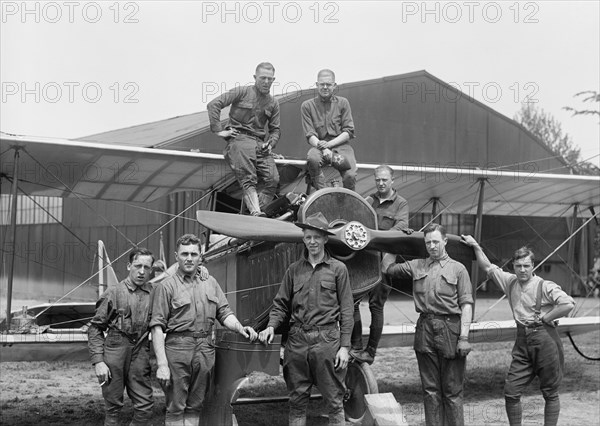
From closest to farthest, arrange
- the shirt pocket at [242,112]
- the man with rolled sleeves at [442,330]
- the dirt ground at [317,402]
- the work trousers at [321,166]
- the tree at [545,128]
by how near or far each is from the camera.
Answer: the man with rolled sleeves at [442,330]
the work trousers at [321,166]
the shirt pocket at [242,112]
the dirt ground at [317,402]
the tree at [545,128]

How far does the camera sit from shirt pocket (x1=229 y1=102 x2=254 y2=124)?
6777 millimetres

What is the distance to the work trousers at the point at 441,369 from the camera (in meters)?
5.71

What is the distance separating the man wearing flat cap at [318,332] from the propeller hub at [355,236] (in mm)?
604

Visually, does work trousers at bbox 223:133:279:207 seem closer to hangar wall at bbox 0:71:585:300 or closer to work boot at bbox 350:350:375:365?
work boot at bbox 350:350:375:365

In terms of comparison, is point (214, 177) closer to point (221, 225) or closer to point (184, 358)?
Result: point (221, 225)

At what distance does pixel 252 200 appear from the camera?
21.6 feet

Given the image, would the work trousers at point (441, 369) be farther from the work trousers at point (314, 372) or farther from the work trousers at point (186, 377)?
the work trousers at point (186, 377)

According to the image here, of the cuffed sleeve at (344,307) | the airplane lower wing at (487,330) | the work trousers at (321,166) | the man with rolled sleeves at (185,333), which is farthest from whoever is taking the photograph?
the airplane lower wing at (487,330)

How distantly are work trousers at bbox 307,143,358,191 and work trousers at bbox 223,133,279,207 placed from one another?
17.1 inches

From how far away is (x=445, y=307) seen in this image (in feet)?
19.0

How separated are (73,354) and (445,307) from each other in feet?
15.5

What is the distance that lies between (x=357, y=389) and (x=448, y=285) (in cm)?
141

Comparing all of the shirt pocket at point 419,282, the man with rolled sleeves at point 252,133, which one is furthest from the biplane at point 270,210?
the man with rolled sleeves at point 252,133

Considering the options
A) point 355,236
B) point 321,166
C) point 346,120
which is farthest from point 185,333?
point 346,120
